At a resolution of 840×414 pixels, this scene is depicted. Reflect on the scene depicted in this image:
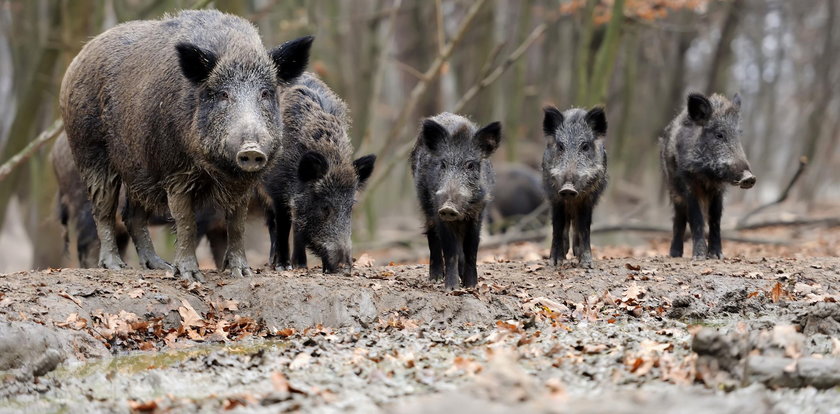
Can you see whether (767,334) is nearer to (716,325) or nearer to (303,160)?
(716,325)

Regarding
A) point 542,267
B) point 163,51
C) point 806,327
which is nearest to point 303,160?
point 163,51

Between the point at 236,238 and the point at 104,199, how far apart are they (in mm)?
1683

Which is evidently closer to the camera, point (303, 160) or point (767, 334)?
point (767, 334)

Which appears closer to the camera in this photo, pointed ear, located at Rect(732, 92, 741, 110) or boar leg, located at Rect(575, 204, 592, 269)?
boar leg, located at Rect(575, 204, 592, 269)

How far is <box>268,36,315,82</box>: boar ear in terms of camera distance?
8805 millimetres

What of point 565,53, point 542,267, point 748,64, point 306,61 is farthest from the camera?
point 748,64

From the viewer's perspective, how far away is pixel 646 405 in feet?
14.1

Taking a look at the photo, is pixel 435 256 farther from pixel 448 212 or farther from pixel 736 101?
pixel 736 101

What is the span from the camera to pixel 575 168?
32.4 feet

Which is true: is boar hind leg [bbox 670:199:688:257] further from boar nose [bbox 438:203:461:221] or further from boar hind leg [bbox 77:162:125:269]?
boar hind leg [bbox 77:162:125:269]

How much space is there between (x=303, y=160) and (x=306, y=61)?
42.6 inches

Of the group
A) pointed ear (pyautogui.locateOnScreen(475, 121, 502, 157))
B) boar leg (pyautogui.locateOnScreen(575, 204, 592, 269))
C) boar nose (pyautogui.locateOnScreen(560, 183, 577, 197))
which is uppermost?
pointed ear (pyautogui.locateOnScreen(475, 121, 502, 157))

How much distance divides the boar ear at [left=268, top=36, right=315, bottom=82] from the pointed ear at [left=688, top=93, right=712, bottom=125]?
15.6 feet

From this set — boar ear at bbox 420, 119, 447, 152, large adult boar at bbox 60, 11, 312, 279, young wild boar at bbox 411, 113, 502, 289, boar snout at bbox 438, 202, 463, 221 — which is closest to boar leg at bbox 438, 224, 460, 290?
young wild boar at bbox 411, 113, 502, 289
